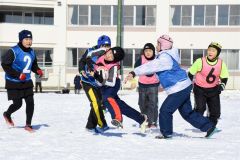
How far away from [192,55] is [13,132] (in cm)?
2625

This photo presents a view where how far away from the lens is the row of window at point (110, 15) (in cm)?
3331

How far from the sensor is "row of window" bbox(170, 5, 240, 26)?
3253cm

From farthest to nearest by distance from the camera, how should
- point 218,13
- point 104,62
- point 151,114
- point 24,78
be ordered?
point 218,13 → point 151,114 → point 24,78 → point 104,62

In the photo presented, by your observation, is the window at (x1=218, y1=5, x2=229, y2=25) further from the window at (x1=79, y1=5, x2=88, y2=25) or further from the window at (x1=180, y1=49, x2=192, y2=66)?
the window at (x1=79, y1=5, x2=88, y2=25)

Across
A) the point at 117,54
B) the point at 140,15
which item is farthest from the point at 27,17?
the point at 117,54

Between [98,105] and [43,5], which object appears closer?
[98,105]

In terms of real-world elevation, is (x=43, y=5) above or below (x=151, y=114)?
above

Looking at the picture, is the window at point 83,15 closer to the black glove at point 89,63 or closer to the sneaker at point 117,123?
the black glove at point 89,63

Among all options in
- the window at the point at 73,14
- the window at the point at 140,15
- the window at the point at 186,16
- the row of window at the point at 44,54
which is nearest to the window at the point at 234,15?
the window at the point at 186,16

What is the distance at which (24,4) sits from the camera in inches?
1325

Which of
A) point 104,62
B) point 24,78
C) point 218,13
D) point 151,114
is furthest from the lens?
point 218,13

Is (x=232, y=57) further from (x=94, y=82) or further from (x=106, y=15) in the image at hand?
(x=94, y=82)

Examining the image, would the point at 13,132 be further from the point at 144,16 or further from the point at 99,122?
the point at 144,16

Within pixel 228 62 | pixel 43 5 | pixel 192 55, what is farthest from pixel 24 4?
pixel 228 62
